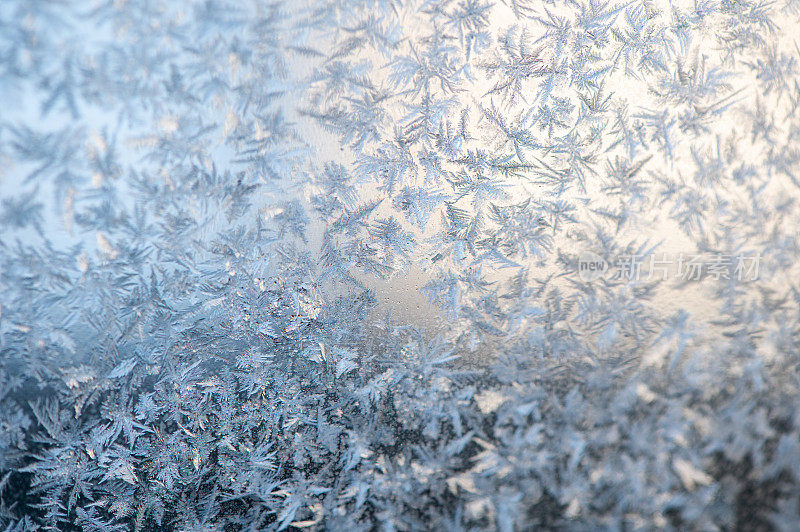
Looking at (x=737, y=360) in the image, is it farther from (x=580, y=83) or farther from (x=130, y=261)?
(x=130, y=261)

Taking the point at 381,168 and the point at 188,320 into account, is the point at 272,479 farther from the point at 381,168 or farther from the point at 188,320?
the point at 381,168

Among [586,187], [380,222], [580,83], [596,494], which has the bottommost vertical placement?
[596,494]

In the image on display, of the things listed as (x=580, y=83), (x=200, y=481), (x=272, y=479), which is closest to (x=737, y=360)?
(x=580, y=83)

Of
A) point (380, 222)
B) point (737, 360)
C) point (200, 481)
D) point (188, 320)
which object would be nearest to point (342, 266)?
point (380, 222)

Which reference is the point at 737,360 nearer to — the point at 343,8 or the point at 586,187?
the point at 586,187

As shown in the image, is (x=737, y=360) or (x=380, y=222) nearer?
(x=737, y=360)

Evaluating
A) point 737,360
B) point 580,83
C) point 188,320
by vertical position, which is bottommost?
point 188,320

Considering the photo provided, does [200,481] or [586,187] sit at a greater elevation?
[586,187]

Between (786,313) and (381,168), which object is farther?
(381,168)

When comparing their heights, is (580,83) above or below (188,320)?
above
